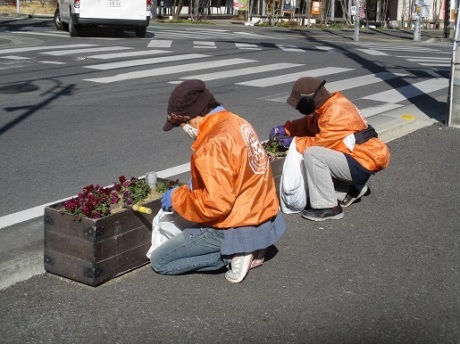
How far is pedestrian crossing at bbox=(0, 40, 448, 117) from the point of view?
514 inches

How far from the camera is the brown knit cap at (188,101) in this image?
14.8 feet

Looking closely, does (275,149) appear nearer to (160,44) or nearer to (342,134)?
(342,134)

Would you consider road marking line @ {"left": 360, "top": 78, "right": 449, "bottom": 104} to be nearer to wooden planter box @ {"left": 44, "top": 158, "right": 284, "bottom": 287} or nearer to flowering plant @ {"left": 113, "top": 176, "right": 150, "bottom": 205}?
flowering plant @ {"left": 113, "top": 176, "right": 150, "bottom": 205}

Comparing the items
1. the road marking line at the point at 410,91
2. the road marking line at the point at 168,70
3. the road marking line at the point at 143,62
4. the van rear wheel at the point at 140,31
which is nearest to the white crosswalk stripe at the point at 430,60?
the road marking line at the point at 410,91

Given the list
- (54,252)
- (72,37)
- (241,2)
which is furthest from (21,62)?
(241,2)

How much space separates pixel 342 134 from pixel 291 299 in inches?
73.9

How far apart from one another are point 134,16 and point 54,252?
55.9 ft

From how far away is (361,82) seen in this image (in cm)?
1421

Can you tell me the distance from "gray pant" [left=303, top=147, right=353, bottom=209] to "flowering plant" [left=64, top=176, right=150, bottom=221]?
1.41 metres

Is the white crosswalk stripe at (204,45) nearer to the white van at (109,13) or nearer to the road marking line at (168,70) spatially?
the white van at (109,13)

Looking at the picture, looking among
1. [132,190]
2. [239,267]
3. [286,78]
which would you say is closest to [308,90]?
[132,190]

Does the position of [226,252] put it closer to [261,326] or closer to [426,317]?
[261,326]

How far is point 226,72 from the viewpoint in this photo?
14867 millimetres

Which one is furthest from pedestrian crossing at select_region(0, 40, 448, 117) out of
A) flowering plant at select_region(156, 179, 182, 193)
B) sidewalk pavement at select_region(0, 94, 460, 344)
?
flowering plant at select_region(156, 179, 182, 193)
